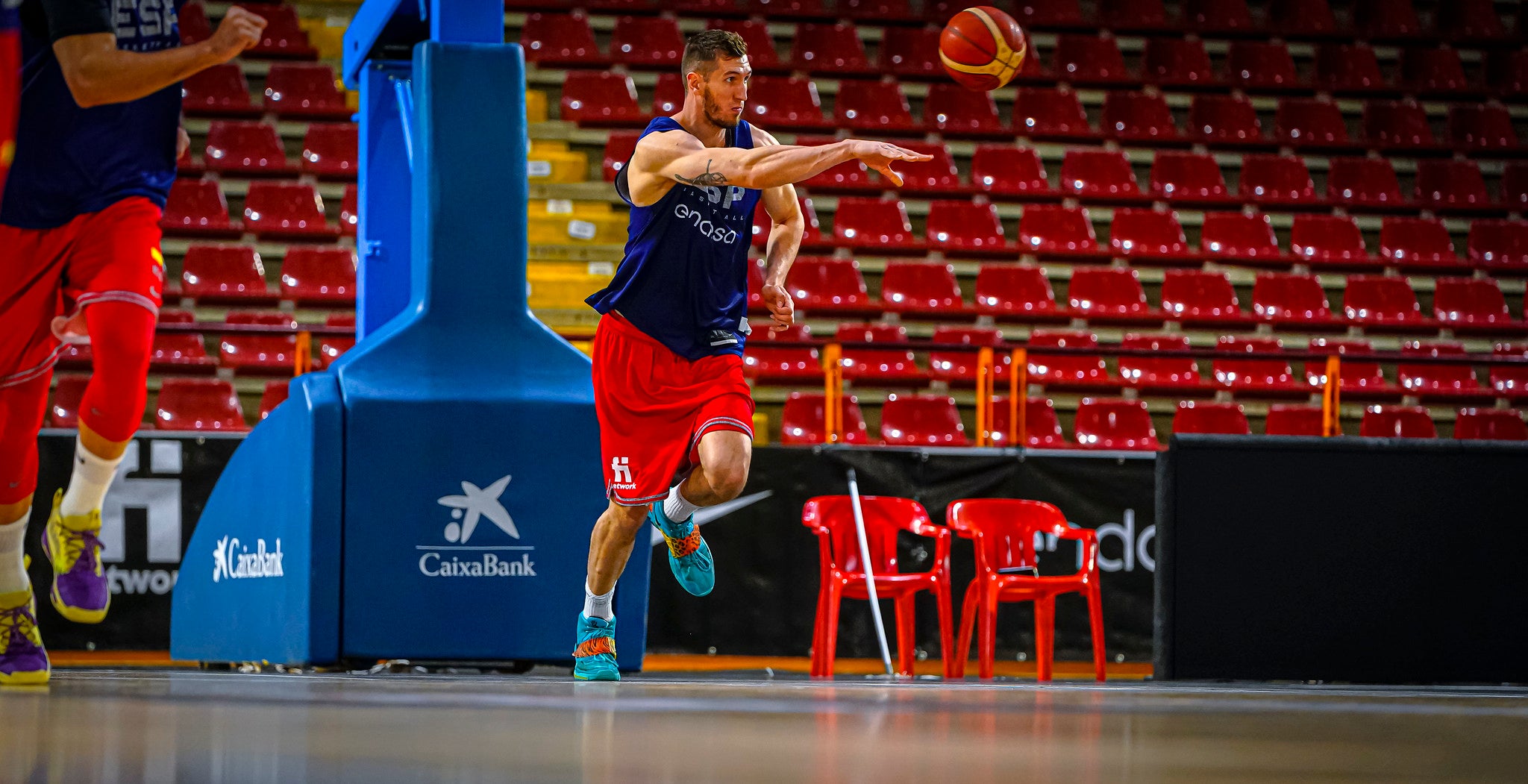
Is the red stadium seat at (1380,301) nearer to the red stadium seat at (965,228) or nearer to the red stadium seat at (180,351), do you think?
the red stadium seat at (965,228)

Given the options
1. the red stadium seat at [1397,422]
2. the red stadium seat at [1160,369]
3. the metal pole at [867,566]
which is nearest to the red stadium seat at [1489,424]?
the red stadium seat at [1397,422]

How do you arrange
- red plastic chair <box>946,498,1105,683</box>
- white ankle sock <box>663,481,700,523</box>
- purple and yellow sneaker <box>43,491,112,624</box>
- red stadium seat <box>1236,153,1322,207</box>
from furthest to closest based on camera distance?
red stadium seat <box>1236,153,1322,207</box> → red plastic chair <box>946,498,1105,683</box> → white ankle sock <box>663,481,700,523</box> → purple and yellow sneaker <box>43,491,112,624</box>

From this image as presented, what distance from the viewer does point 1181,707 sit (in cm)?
373

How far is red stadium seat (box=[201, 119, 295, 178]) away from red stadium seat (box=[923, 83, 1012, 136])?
206 inches

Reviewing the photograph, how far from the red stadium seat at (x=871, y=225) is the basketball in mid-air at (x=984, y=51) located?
727 centimetres

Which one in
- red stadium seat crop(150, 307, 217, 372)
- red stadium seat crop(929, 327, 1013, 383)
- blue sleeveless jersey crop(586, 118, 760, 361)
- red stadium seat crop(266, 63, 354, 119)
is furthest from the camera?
red stadium seat crop(266, 63, 354, 119)

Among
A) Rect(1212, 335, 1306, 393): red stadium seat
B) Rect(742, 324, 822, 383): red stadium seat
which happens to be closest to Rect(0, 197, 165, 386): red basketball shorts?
Rect(742, 324, 822, 383): red stadium seat

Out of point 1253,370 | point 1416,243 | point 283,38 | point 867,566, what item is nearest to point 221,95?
point 283,38

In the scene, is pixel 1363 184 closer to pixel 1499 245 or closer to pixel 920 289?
pixel 1499 245

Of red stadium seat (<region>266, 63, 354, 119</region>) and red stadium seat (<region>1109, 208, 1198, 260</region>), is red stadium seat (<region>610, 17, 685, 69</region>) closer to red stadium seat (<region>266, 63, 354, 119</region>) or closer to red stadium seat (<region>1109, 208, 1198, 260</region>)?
red stadium seat (<region>266, 63, 354, 119</region>)

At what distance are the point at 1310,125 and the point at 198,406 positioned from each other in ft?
31.5

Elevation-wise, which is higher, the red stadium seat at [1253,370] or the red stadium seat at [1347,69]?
the red stadium seat at [1347,69]

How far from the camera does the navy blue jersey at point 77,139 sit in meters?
3.87

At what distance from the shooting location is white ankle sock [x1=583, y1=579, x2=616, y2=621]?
4.93 m
